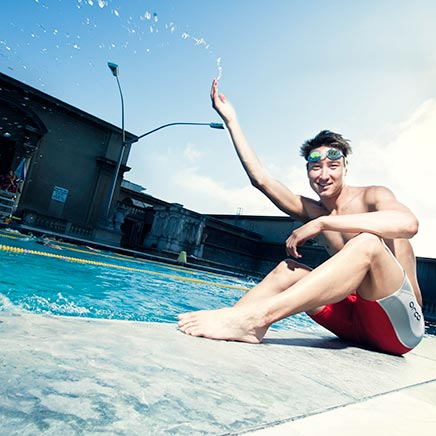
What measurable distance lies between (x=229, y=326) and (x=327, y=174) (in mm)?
1311

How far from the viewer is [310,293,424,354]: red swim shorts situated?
2.00 metres

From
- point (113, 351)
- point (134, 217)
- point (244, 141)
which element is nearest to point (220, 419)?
point (113, 351)

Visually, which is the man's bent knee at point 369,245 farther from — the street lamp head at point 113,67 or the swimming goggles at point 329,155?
the street lamp head at point 113,67

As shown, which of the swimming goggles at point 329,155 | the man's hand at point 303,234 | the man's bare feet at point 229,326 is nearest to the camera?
the man's bare feet at point 229,326

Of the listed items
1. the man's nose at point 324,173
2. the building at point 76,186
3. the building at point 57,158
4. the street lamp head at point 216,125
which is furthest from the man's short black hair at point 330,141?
the building at point 57,158

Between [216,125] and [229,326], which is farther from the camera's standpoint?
[216,125]

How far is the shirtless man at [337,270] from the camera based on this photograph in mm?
1712

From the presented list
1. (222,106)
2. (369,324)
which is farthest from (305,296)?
(222,106)

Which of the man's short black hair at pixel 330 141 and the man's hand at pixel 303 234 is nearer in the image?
the man's hand at pixel 303 234

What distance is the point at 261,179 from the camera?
8.17 feet

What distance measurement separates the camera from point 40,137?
19.8 m

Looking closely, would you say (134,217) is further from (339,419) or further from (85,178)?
(339,419)

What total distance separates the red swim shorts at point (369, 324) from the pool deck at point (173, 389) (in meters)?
0.50

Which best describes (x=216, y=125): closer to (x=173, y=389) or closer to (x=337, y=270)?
(x=337, y=270)
